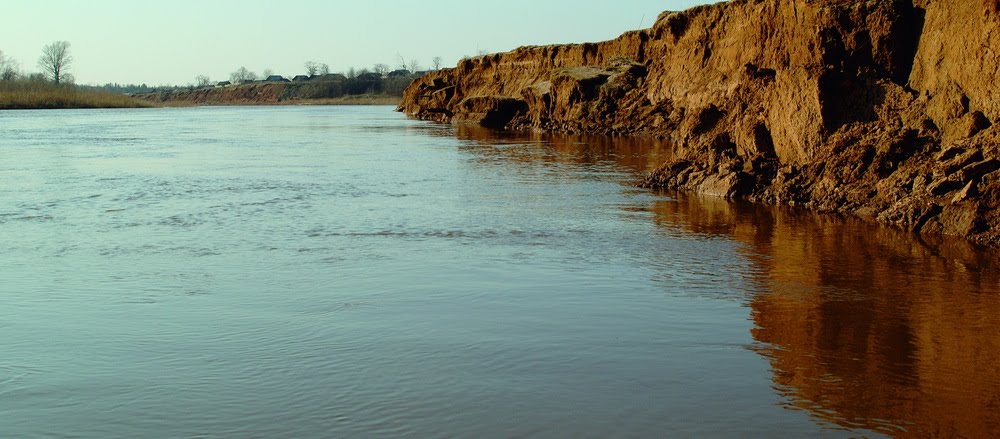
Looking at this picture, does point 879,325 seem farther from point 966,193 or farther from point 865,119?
point 865,119

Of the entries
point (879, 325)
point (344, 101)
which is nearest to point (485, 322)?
point (879, 325)

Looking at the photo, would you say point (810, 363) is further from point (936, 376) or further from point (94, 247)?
point (94, 247)

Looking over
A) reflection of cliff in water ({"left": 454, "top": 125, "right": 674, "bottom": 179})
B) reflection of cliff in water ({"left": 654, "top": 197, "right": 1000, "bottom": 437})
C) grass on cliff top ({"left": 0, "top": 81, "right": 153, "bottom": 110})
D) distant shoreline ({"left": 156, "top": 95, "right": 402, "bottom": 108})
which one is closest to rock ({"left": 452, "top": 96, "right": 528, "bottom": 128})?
reflection of cliff in water ({"left": 454, "top": 125, "right": 674, "bottom": 179})

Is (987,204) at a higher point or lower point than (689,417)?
higher

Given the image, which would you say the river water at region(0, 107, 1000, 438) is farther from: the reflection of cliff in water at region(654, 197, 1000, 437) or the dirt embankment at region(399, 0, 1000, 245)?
the dirt embankment at region(399, 0, 1000, 245)

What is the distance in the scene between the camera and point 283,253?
448 inches

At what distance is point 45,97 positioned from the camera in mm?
85750

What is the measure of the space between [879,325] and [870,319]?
209mm

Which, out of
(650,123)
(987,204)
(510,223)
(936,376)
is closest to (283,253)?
(510,223)

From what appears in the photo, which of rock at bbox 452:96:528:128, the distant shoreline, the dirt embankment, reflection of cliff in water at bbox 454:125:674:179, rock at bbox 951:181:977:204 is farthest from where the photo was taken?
the distant shoreline

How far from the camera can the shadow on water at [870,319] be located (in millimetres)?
5812

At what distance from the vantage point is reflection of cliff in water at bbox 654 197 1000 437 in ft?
19.0

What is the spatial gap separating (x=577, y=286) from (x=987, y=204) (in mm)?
5512

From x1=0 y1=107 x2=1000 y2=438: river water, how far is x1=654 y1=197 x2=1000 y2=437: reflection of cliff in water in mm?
28
